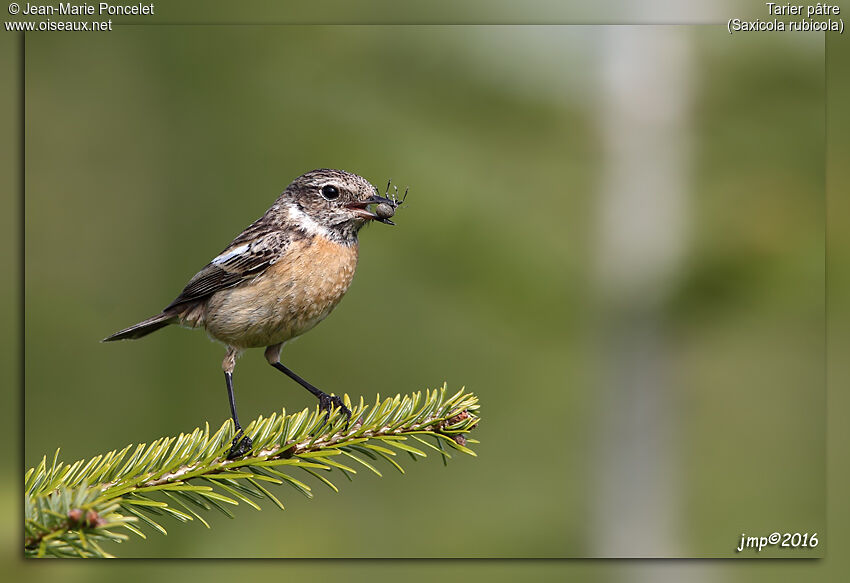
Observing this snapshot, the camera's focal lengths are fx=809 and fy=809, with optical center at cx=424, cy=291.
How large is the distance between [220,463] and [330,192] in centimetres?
158

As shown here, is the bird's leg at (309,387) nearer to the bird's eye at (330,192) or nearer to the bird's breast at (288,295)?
the bird's breast at (288,295)

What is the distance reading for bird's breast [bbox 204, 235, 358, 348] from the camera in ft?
13.2

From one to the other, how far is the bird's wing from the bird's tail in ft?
0.45

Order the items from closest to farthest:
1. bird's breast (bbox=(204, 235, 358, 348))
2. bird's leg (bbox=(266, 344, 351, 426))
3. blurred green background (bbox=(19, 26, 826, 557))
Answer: bird's breast (bbox=(204, 235, 358, 348)) < bird's leg (bbox=(266, 344, 351, 426)) < blurred green background (bbox=(19, 26, 826, 557))

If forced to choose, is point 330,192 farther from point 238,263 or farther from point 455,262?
point 455,262

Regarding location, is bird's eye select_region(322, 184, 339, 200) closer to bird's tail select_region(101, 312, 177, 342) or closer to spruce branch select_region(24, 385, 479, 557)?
bird's tail select_region(101, 312, 177, 342)

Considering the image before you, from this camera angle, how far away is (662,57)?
18.4 feet

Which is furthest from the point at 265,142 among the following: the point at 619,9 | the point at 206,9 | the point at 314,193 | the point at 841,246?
the point at 841,246

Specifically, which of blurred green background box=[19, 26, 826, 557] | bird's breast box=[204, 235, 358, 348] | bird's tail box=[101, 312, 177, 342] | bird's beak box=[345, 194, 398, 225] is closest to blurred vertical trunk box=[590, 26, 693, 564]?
blurred green background box=[19, 26, 826, 557]

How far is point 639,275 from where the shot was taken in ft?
18.8

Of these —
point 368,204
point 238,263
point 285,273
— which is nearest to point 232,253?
point 238,263

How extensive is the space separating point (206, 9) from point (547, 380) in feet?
13.8

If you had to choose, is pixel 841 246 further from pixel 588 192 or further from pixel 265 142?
pixel 265 142

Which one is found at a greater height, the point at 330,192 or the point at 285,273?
the point at 330,192
